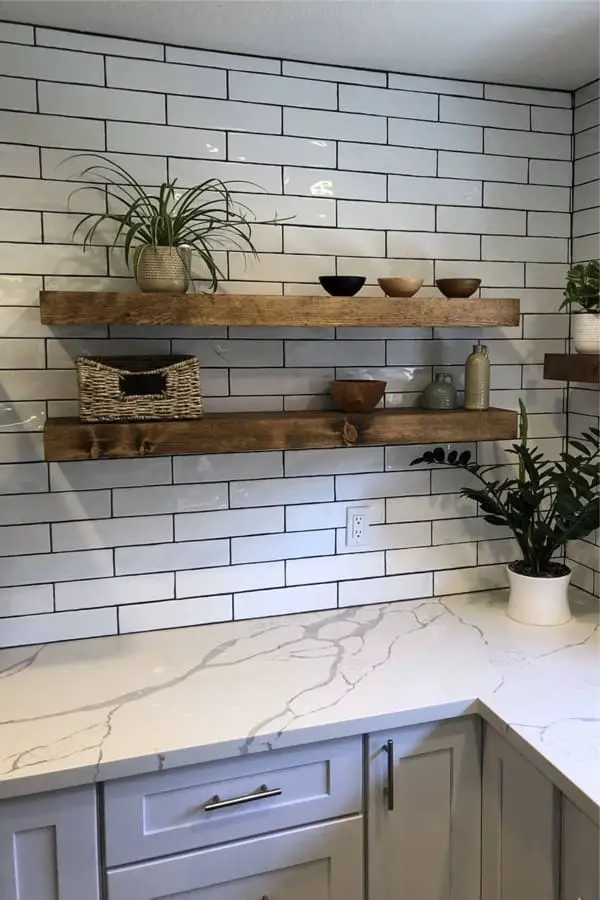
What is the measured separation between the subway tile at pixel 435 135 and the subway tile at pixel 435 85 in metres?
0.08

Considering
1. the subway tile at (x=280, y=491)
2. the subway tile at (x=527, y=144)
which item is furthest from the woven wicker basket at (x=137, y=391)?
the subway tile at (x=527, y=144)

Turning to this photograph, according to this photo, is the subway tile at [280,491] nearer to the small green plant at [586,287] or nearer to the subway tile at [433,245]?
the subway tile at [433,245]

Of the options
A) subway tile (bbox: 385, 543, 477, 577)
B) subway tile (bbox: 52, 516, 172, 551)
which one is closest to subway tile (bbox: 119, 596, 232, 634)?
subway tile (bbox: 52, 516, 172, 551)

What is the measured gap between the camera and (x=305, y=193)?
6.37 ft

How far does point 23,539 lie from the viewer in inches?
71.6

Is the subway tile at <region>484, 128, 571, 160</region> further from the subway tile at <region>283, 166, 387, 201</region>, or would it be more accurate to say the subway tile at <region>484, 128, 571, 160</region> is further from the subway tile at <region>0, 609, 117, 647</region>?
the subway tile at <region>0, 609, 117, 647</region>

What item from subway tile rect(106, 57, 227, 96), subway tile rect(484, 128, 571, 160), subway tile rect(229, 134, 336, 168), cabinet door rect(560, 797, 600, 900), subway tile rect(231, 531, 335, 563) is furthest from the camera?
subway tile rect(484, 128, 571, 160)

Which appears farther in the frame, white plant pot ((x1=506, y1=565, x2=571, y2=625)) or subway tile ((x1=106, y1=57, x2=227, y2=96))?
white plant pot ((x1=506, y1=565, x2=571, y2=625))

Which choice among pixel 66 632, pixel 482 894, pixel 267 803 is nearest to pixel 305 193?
pixel 66 632

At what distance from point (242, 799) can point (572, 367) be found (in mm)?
1246

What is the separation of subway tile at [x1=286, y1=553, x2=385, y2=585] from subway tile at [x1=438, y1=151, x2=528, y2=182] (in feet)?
3.39

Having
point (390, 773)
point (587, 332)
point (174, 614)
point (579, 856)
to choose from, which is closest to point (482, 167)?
point (587, 332)

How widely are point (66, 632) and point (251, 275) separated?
97 cm

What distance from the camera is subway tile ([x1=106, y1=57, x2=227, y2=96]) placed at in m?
1.78
